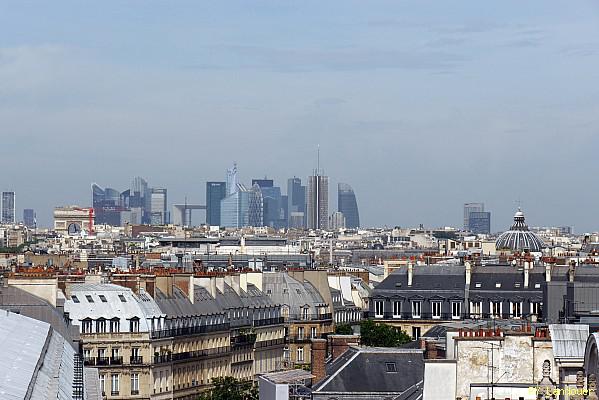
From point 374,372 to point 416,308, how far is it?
50049 millimetres

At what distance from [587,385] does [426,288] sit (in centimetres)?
6996

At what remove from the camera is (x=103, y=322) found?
3219 inches

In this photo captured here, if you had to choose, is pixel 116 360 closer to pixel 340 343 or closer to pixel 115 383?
pixel 115 383

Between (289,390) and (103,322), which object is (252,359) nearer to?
(103,322)

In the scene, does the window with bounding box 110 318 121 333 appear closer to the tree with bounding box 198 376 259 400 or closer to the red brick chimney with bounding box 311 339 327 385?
the tree with bounding box 198 376 259 400

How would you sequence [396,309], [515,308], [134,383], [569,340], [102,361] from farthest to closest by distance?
[396,309]
[515,308]
[134,383]
[102,361]
[569,340]

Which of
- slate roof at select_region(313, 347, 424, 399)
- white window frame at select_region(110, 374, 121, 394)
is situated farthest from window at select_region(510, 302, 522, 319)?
slate roof at select_region(313, 347, 424, 399)

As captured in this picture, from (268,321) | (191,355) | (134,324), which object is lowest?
(191,355)

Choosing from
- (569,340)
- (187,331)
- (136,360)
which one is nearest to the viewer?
(569,340)

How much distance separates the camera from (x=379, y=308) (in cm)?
10656

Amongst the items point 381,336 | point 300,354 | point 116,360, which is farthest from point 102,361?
point 300,354

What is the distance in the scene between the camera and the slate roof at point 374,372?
5494 centimetres

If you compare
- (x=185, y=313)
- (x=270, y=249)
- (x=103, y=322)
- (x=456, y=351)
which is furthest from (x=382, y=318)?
(x=270, y=249)

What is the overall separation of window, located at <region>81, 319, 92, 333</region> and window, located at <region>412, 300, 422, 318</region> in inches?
1049
